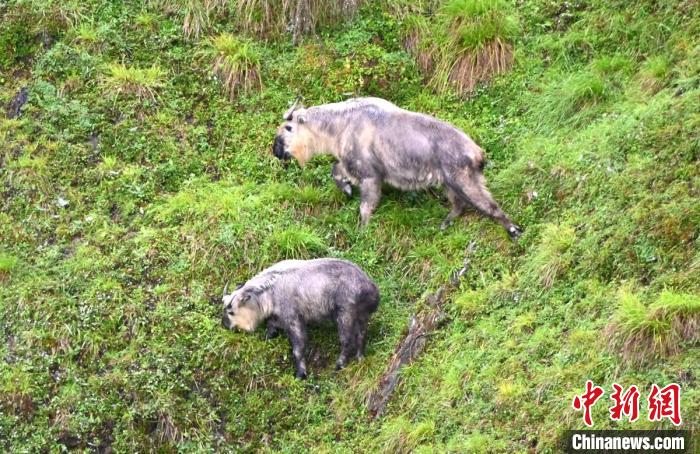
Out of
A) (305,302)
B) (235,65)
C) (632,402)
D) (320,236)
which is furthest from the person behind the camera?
(235,65)

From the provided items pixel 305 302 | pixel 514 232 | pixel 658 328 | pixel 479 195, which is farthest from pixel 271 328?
pixel 658 328

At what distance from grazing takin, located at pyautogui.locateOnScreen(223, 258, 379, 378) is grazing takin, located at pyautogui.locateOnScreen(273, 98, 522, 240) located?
123 centimetres

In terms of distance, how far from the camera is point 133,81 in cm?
1241

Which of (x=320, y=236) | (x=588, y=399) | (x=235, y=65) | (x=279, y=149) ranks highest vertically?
(x=235, y=65)

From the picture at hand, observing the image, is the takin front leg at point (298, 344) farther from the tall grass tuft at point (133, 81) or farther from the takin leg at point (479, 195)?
the tall grass tuft at point (133, 81)

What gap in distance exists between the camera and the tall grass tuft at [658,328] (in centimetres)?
782

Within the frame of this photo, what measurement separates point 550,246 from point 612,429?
2.30 metres

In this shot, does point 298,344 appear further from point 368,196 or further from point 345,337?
point 368,196

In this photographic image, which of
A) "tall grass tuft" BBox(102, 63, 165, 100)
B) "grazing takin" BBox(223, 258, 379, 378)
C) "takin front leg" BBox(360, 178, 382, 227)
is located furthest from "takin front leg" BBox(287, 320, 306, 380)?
"tall grass tuft" BBox(102, 63, 165, 100)

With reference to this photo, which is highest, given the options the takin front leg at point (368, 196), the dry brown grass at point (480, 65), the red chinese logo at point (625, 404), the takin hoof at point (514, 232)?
the dry brown grass at point (480, 65)

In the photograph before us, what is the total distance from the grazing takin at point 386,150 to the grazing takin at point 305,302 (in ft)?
4.02

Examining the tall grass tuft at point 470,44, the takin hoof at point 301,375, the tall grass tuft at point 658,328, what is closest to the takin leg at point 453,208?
the tall grass tuft at point 470,44

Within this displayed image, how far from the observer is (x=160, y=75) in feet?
41.1

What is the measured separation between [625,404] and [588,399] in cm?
31
